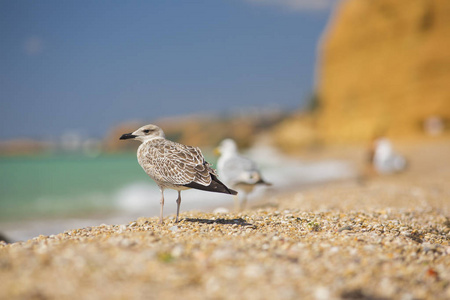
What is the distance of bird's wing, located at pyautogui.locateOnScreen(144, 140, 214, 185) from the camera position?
4.77m

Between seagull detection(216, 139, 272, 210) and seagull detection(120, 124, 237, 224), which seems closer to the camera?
seagull detection(120, 124, 237, 224)

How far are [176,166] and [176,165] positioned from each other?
0.04 ft

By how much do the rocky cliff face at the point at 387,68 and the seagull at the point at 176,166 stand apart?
36278mm

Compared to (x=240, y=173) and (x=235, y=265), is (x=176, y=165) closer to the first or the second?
(x=235, y=265)

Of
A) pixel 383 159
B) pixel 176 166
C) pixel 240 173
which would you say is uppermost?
pixel 383 159

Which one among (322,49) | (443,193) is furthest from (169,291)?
(322,49)

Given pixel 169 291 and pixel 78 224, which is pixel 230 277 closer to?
pixel 169 291

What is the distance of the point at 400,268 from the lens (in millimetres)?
3482

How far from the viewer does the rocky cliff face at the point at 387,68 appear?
3725 centimetres

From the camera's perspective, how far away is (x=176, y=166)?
4.84 m

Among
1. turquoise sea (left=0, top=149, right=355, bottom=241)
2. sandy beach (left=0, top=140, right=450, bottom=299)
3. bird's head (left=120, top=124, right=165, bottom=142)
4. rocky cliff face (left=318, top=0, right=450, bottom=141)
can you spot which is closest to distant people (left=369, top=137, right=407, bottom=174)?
turquoise sea (left=0, top=149, right=355, bottom=241)

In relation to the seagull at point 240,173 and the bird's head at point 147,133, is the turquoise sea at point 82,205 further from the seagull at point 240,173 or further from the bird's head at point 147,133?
the bird's head at point 147,133

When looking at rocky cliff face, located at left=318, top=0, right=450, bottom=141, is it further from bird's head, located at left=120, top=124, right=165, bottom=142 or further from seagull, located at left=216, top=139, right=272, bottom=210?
bird's head, located at left=120, top=124, right=165, bottom=142

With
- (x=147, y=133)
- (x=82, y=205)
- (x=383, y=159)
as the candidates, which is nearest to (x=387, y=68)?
(x=383, y=159)
